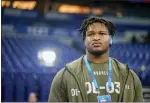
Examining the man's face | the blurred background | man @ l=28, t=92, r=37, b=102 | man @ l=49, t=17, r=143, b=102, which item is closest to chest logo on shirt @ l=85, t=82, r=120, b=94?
man @ l=49, t=17, r=143, b=102

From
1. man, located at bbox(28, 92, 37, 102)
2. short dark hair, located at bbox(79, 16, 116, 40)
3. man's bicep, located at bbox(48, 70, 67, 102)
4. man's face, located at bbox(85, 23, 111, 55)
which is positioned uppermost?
short dark hair, located at bbox(79, 16, 116, 40)

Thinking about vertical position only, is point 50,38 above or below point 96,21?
below

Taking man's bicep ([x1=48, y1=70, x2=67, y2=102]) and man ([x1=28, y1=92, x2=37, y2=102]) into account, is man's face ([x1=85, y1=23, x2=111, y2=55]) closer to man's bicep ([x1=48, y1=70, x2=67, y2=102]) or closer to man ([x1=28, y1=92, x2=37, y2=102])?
man's bicep ([x1=48, y1=70, x2=67, y2=102])

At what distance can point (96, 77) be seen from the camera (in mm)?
1018

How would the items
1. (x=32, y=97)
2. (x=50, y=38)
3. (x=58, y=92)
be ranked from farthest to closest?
(x=50, y=38), (x=32, y=97), (x=58, y=92)

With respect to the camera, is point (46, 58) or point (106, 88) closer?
point (106, 88)

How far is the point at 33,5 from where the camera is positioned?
2.26 meters

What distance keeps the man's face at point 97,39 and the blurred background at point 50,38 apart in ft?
3.90

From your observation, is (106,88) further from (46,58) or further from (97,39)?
(46,58)

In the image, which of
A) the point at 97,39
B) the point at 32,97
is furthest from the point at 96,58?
the point at 32,97

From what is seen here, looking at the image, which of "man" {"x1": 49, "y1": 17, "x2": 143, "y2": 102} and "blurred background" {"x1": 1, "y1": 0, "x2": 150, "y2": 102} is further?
"blurred background" {"x1": 1, "y1": 0, "x2": 150, "y2": 102}

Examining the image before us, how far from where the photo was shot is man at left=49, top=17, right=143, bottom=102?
38.9 inches

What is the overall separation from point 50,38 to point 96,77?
5.35ft

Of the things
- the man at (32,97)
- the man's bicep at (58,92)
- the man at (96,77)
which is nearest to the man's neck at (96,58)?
the man at (96,77)
